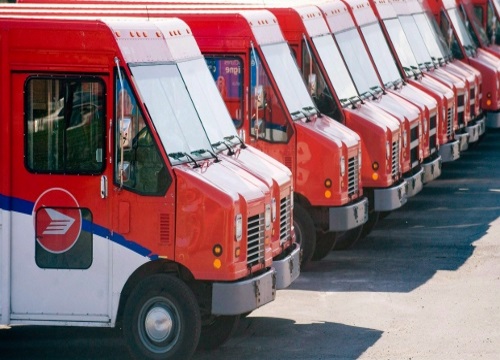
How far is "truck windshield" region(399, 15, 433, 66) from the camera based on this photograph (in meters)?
24.4

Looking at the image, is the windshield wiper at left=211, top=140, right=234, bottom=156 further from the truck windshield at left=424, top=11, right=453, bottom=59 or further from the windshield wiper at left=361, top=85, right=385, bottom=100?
the truck windshield at left=424, top=11, right=453, bottom=59

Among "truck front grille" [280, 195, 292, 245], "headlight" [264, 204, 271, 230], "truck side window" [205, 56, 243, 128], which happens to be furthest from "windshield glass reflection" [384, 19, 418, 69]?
"headlight" [264, 204, 271, 230]

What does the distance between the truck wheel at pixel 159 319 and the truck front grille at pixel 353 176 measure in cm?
516

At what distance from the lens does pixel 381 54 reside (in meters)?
21.9

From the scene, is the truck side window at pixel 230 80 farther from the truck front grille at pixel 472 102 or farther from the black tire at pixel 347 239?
the truck front grille at pixel 472 102

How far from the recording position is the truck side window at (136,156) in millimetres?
12430

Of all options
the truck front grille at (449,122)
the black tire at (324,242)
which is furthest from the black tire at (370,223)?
the truck front grille at (449,122)

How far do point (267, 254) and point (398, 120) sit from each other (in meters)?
6.61

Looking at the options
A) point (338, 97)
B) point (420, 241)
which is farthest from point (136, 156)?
point (420, 241)

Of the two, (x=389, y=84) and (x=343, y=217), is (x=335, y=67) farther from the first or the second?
(x=389, y=84)

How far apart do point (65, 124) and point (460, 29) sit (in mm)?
17494

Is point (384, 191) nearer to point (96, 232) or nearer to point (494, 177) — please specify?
point (96, 232)

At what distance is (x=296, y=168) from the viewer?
16.9m

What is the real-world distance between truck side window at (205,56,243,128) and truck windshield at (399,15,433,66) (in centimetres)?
811
